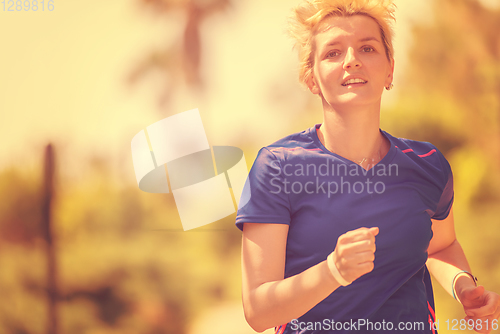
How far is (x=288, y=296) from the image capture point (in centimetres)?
77

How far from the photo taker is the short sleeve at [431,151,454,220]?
104 cm

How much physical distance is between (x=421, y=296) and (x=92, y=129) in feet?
4.00

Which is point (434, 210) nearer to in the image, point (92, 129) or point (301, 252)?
point (301, 252)

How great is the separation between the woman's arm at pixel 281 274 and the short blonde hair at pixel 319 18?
0.44m

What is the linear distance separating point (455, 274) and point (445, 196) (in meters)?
0.21

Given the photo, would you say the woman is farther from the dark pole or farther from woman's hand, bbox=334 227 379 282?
the dark pole

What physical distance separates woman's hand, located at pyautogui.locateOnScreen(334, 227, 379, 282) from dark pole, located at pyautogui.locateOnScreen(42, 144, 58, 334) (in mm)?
1196

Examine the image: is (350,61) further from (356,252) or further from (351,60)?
(356,252)

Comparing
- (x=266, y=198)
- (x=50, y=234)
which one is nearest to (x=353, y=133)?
(x=266, y=198)

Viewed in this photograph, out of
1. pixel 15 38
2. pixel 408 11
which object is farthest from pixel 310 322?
pixel 15 38

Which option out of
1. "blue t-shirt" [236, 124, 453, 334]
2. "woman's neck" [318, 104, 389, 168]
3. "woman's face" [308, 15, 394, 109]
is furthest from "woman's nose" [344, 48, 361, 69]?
"blue t-shirt" [236, 124, 453, 334]

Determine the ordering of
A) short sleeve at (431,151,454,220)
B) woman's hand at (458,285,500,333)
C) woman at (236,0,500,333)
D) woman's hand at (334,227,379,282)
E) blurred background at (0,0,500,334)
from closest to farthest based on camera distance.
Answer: woman's hand at (334,227,379,282) → woman at (236,0,500,333) → woman's hand at (458,285,500,333) → short sleeve at (431,151,454,220) → blurred background at (0,0,500,334)

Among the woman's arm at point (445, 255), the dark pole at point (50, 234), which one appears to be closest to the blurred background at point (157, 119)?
the dark pole at point (50, 234)

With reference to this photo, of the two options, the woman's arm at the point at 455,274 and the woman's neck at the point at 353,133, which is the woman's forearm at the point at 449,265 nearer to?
the woman's arm at the point at 455,274
